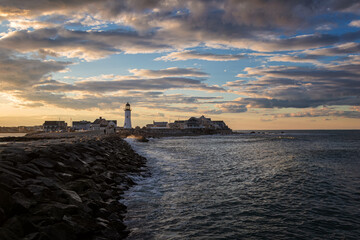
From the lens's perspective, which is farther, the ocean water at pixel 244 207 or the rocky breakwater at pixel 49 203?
the ocean water at pixel 244 207

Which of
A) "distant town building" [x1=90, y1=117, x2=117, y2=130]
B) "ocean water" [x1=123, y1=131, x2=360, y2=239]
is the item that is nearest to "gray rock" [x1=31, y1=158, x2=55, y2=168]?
"ocean water" [x1=123, y1=131, x2=360, y2=239]

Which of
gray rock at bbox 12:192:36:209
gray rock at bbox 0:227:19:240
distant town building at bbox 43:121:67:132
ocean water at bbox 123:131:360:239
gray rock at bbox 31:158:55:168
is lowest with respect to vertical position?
ocean water at bbox 123:131:360:239

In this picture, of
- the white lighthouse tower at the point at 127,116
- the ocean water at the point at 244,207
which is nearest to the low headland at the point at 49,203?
the ocean water at the point at 244,207

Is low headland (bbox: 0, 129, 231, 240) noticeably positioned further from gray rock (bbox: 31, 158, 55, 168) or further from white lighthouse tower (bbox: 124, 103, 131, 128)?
white lighthouse tower (bbox: 124, 103, 131, 128)

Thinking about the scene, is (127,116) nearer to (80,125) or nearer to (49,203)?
(80,125)

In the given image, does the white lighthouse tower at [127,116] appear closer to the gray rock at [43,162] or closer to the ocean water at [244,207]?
the ocean water at [244,207]

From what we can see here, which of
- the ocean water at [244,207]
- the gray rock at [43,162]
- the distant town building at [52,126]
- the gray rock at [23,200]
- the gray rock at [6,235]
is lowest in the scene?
the ocean water at [244,207]


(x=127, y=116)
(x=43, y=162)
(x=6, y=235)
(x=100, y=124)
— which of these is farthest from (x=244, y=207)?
(x=100, y=124)

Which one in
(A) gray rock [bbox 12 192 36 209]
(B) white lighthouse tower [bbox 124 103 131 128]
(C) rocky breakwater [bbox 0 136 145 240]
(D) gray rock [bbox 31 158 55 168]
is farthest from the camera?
(B) white lighthouse tower [bbox 124 103 131 128]

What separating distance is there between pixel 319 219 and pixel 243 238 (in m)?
3.52

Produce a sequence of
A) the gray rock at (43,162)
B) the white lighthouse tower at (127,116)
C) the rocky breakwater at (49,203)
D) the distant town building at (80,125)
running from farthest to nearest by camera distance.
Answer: the distant town building at (80,125)
the white lighthouse tower at (127,116)
the gray rock at (43,162)
the rocky breakwater at (49,203)

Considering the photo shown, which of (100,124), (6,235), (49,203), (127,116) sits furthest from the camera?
(100,124)

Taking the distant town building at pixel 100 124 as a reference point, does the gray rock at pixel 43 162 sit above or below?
below

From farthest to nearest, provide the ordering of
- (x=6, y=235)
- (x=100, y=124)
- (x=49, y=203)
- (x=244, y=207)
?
1. (x=100, y=124)
2. (x=244, y=207)
3. (x=49, y=203)
4. (x=6, y=235)
